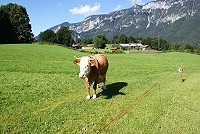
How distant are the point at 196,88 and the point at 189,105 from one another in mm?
6633

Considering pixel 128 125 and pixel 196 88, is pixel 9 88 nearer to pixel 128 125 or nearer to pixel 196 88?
pixel 128 125

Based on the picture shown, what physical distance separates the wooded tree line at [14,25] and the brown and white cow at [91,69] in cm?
8689

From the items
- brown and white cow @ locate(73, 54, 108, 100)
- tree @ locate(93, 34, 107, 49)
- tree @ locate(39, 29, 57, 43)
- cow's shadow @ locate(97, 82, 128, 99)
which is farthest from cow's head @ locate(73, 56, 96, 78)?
tree @ locate(93, 34, 107, 49)

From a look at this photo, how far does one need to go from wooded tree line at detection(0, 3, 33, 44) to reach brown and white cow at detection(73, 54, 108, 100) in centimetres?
8689

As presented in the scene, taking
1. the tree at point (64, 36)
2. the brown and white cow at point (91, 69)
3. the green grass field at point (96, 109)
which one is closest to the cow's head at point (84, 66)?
the brown and white cow at point (91, 69)

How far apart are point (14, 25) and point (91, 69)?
317 ft

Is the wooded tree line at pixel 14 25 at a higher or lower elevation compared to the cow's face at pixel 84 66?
higher

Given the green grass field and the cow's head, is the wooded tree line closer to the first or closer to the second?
the green grass field

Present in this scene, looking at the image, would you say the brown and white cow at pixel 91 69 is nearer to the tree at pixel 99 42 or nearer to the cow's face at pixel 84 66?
the cow's face at pixel 84 66

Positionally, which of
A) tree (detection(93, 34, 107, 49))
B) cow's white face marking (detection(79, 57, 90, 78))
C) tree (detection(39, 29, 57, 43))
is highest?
tree (detection(39, 29, 57, 43))

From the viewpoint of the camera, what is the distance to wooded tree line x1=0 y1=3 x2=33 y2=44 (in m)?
101

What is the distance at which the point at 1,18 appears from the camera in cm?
9981

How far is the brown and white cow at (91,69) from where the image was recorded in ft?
55.5

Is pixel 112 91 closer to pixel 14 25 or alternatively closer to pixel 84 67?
pixel 84 67
